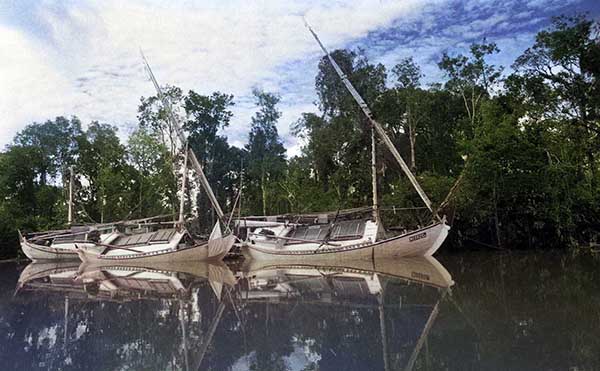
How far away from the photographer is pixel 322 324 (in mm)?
7371

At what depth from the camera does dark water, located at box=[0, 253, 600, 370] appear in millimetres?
5336

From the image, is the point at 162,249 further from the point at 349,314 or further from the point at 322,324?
the point at 322,324

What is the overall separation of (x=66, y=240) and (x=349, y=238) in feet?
61.9

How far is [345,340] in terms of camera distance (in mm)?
6246

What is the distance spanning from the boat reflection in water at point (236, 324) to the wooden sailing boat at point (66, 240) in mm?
13663

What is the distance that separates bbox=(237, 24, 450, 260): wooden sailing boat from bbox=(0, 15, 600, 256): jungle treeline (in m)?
3.18

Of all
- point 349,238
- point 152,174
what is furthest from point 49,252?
point 349,238

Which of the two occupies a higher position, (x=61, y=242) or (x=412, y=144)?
(x=412, y=144)

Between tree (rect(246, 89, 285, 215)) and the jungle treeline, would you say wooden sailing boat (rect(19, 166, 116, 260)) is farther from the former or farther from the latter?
tree (rect(246, 89, 285, 215))

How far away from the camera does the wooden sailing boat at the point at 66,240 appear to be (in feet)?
88.0

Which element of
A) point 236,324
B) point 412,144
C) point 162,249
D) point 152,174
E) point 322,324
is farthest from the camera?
point 152,174

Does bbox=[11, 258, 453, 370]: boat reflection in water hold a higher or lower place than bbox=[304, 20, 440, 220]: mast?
lower

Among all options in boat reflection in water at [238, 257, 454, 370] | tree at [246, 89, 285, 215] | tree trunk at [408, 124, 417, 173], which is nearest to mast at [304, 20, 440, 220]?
boat reflection in water at [238, 257, 454, 370]

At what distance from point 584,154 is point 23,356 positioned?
2390 centimetres
